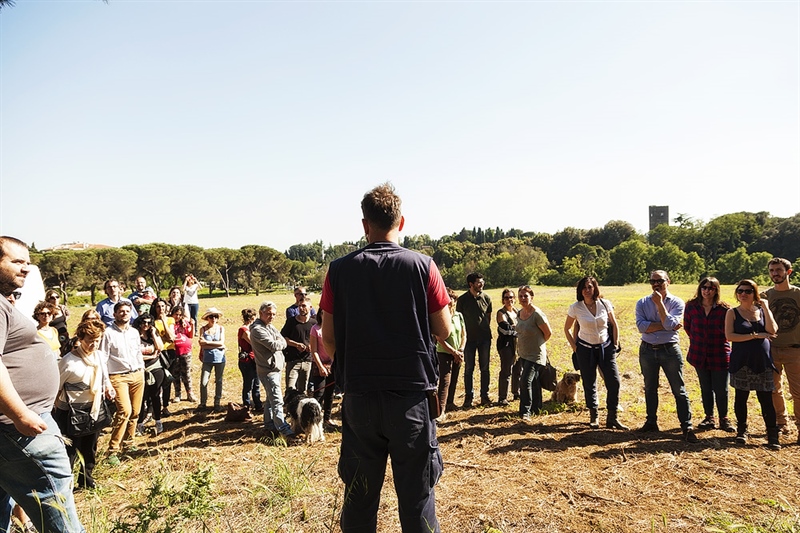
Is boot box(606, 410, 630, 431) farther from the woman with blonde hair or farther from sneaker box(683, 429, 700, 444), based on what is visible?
the woman with blonde hair

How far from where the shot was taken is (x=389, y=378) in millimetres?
2488

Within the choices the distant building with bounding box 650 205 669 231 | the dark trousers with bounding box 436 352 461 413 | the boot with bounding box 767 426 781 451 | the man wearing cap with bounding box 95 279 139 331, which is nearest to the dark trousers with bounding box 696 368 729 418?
the boot with bounding box 767 426 781 451

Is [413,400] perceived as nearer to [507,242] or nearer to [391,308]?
[391,308]

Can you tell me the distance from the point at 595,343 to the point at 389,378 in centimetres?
494

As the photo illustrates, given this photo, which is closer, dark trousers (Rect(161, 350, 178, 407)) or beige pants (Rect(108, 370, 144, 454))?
beige pants (Rect(108, 370, 144, 454))

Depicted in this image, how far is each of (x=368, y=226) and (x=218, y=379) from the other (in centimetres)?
731

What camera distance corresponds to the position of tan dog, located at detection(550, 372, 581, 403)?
805 centimetres

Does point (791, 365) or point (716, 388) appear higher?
point (791, 365)

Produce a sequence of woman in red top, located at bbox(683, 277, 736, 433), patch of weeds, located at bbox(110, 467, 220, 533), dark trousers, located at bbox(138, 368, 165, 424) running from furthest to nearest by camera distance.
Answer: dark trousers, located at bbox(138, 368, 165, 424) < woman in red top, located at bbox(683, 277, 736, 433) < patch of weeds, located at bbox(110, 467, 220, 533)

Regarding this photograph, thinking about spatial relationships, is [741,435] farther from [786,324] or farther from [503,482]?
[503,482]

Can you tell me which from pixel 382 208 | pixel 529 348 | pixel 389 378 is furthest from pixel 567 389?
pixel 382 208

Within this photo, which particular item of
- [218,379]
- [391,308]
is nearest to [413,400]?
[391,308]

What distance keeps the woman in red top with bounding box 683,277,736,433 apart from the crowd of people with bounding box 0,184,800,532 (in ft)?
0.06

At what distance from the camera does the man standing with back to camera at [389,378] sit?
2488 millimetres
